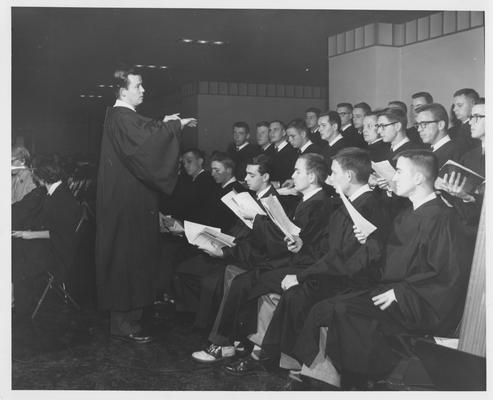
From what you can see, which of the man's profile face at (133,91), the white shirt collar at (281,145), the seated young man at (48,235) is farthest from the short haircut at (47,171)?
the white shirt collar at (281,145)

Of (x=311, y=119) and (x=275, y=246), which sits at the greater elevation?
(x=311, y=119)

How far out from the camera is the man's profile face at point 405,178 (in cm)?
302

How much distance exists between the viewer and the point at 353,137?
14.7 feet

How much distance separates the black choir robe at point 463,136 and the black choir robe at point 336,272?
1.85 ft

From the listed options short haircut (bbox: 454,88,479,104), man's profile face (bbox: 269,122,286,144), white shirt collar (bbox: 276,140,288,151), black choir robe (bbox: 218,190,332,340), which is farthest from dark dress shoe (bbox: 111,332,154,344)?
short haircut (bbox: 454,88,479,104)

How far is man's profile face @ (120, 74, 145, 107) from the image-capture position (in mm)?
3820

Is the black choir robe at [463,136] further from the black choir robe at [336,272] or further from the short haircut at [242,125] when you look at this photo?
the short haircut at [242,125]

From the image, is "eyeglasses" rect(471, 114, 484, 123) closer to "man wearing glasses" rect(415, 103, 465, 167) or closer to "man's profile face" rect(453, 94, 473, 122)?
"man's profile face" rect(453, 94, 473, 122)

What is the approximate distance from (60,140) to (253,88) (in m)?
1.81

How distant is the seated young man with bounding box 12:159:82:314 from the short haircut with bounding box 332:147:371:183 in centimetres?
169

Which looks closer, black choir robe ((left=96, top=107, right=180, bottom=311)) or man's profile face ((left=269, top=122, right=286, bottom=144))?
black choir robe ((left=96, top=107, right=180, bottom=311))

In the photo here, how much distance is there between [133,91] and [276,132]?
5.40 feet

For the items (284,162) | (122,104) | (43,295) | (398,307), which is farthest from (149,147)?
(398,307)

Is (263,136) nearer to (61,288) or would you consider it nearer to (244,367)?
(61,288)
